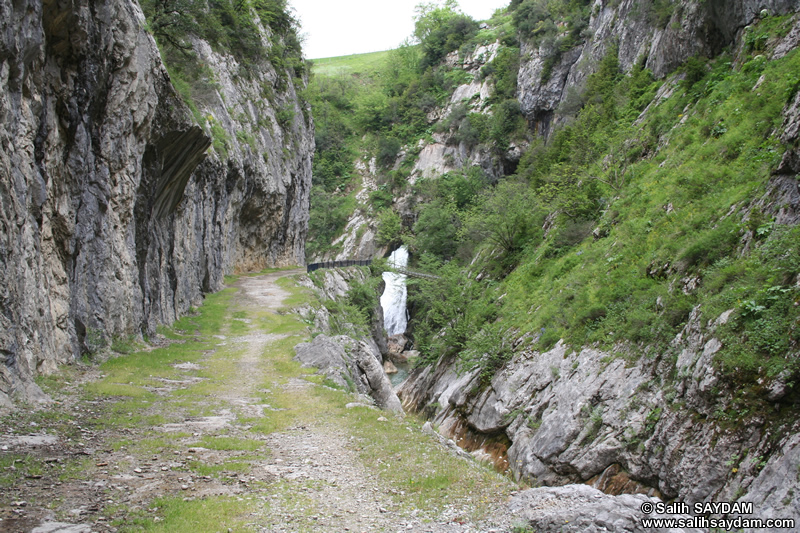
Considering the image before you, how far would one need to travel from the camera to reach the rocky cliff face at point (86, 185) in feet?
30.5

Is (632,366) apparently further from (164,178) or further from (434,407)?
(164,178)

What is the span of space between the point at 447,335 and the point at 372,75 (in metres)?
105

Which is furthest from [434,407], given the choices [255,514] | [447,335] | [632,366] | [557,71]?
[557,71]

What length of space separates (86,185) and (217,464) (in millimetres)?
10366

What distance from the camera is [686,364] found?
28.8 ft

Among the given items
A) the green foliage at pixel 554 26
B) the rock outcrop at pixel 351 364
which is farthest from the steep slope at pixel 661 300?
the green foliage at pixel 554 26

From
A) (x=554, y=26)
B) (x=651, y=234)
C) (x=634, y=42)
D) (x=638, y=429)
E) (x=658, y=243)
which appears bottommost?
(x=638, y=429)

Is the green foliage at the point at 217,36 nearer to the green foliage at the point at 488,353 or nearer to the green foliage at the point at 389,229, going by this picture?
the green foliage at the point at 488,353

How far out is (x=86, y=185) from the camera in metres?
13.4

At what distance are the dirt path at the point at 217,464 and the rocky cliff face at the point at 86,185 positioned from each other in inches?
65.4

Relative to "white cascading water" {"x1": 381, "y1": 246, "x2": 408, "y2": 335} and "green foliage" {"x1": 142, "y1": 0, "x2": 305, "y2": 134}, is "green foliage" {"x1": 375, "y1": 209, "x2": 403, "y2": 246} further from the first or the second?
"green foliage" {"x1": 142, "y1": 0, "x2": 305, "y2": 134}

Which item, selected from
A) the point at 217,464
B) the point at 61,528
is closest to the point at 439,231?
the point at 217,464

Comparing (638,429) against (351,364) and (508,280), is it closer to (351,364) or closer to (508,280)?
(351,364)

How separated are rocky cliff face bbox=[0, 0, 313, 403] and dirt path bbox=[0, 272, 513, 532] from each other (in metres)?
1.66
